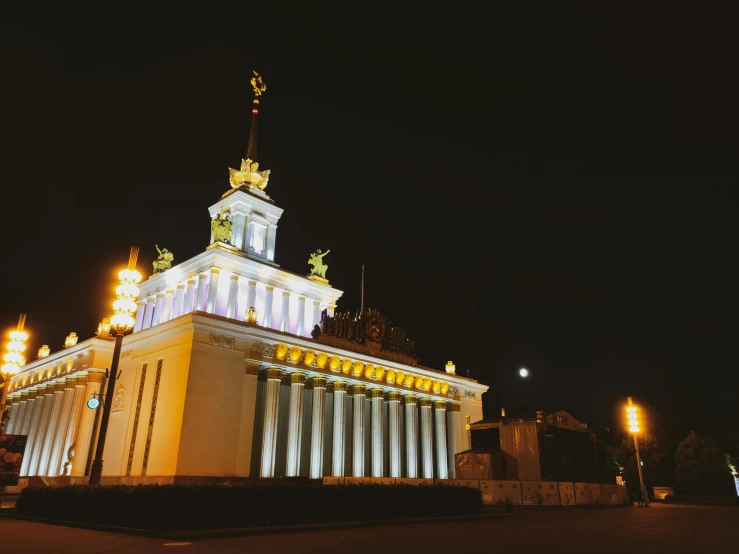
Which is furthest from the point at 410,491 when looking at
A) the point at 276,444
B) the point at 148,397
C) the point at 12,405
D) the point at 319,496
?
the point at 12,405

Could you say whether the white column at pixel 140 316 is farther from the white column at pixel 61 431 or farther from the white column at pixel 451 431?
the white column at pixel 451 431

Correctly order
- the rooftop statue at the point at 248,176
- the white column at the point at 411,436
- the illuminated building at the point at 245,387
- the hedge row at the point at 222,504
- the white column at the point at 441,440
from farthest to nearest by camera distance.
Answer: the rooftop statue at the point at 248,176 → the white column at the point at 441,440 → the white column at the point at 411,436 → the illuminated building at the point at 245,387 → the hedge row at the point at 222,504

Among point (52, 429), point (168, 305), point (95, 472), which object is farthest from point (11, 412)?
point (95, 472)

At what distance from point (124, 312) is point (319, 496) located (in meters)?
10.6

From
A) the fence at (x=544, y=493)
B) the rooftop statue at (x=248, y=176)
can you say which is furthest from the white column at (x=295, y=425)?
the rooftop statue at (x=248, y=176)

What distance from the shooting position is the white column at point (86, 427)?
37.3 m

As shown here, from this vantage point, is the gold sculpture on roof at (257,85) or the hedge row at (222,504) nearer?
the hedge row at (222,504)

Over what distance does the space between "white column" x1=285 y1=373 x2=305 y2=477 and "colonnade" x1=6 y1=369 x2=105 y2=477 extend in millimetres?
13687

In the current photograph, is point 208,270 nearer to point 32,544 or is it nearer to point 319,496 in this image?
point 319,496

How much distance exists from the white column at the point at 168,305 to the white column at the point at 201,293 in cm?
433

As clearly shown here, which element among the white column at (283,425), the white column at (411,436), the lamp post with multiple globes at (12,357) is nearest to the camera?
the lamp post with multiple globes at (12,357)

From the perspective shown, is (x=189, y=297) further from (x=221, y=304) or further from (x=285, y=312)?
(x=285, y=312)

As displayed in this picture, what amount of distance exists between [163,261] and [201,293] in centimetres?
939

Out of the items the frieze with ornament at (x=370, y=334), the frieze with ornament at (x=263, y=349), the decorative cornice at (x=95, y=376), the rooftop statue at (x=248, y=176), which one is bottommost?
the decorative cornice at (x=95, y=376)
